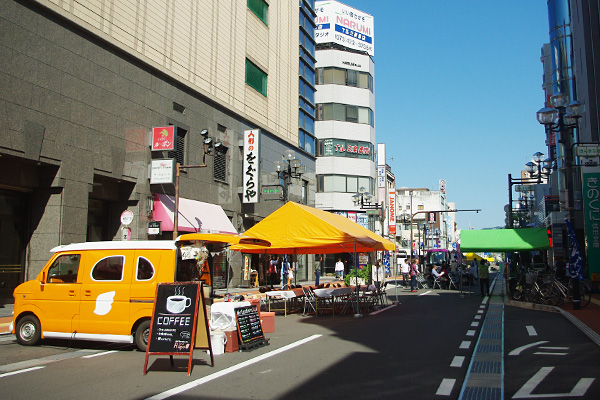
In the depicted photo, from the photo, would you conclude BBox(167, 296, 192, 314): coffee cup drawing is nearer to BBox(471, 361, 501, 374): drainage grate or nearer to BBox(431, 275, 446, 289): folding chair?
BBox(471, 361, 501, 374): drainage grate

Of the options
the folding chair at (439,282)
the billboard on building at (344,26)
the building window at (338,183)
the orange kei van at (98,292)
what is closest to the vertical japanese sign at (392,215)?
the building window at (338,183)

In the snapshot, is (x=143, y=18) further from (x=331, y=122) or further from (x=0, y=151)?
(x=331, y=122)

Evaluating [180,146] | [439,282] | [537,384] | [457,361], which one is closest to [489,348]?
[457,361]

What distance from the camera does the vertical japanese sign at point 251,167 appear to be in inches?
1166

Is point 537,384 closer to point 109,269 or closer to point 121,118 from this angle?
point 109,269

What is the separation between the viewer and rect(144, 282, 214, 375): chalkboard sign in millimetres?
8008

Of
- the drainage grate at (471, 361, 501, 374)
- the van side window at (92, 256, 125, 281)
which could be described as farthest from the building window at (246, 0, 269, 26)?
the drainage grate at (471, 361, 501, 374)

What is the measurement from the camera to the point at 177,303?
27.2 ft

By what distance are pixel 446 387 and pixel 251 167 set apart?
2372 centimetres

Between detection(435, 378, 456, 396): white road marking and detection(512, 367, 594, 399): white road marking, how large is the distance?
78 centimetres

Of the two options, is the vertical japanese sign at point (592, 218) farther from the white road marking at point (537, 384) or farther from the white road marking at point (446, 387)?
the white road marking at point (446, 387)

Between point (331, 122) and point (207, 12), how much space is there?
29797 millimetres

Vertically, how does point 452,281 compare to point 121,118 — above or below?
below

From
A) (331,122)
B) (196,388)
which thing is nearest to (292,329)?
Answer: (196,388)
